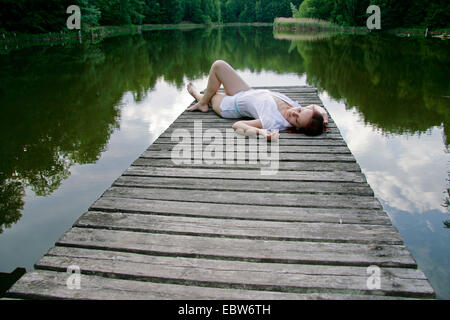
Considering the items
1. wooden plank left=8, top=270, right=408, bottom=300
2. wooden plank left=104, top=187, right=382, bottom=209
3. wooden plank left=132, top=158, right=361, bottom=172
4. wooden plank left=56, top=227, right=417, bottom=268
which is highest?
wooden plank left=132, top=158, right=361, bottom=172

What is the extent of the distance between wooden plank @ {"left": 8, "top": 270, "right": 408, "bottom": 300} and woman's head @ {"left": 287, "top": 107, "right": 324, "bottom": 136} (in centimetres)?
233

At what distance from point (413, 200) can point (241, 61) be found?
1255 cm

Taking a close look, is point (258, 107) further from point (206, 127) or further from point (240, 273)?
Answer: point (240, 273)

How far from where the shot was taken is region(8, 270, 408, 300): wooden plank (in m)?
1.55

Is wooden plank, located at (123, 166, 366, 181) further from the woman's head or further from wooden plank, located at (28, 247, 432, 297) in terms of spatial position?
wooden plank, located at (28, 247, 432, 297)

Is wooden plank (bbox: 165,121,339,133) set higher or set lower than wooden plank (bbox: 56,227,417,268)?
higher

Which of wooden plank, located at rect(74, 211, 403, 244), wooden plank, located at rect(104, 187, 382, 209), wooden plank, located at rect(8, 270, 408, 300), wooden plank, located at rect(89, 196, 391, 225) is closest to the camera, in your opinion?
wooden plank, located at rect(8, 270, 408, 300)

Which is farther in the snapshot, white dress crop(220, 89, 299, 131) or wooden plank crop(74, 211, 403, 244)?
white dress crop(220, 89, 299, 131)

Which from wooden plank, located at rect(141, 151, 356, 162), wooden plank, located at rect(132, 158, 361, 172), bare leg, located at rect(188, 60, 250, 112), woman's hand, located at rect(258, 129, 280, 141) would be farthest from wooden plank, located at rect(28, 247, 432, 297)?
bare leg, located at rect(188, 60, 250, 112)

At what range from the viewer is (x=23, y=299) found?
1.57 metres

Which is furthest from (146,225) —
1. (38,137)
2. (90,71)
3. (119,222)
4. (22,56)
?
(22,56)

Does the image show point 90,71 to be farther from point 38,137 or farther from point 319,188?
point 319,188

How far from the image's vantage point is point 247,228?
2.05m

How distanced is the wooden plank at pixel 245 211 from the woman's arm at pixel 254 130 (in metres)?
1.31
